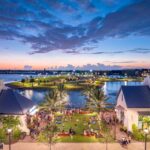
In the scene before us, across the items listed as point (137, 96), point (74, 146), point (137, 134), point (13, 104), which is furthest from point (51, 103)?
point (137, 134)

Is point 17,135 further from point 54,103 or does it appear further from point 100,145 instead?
point 54,103

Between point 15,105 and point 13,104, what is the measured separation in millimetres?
433

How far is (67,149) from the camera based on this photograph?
106ft

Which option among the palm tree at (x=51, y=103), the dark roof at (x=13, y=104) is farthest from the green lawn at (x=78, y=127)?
the dark roof at (x=13, y=104)

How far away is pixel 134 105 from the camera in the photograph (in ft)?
132

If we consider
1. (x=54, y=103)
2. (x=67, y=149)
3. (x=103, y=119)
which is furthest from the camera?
(x=54, y=103)

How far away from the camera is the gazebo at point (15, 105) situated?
126 feet

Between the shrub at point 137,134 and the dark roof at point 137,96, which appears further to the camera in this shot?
the dark roof at point 137,96

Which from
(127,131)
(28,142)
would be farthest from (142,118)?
(28,142)

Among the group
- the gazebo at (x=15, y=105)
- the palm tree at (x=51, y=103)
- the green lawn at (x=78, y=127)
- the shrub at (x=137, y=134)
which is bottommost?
the green lawn at (x=78, y=127)

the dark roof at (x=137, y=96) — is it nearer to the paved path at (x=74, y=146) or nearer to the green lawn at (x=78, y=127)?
the green lawn at (x=78, y=127)

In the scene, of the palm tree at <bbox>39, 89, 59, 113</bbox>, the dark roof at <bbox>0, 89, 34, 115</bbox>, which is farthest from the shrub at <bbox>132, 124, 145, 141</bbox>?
the palm tree at <bbox>39, 89, 59, 113</bbox>

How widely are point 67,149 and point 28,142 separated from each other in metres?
5.60

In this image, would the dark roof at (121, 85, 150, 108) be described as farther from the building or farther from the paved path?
the paved path
